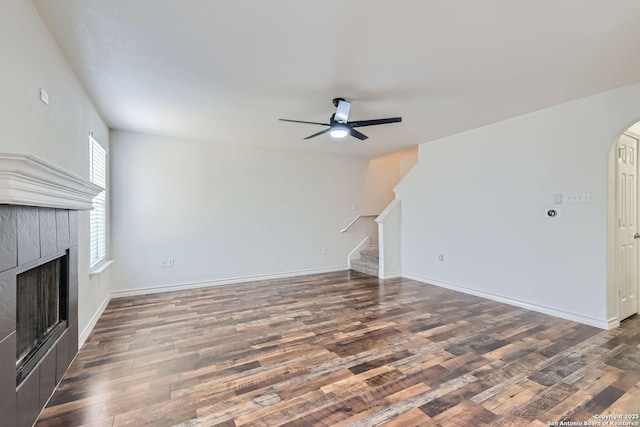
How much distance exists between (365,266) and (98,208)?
446 cm

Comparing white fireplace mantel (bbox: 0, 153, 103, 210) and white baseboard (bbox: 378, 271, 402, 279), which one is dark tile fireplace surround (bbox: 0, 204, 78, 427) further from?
white baseboard (bbox: 378, 271, 402, 279)

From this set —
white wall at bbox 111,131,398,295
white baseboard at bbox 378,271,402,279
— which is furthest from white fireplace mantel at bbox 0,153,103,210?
white baseboard at bbox 378,271,402,279

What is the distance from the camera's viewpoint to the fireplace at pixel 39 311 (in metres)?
1.71

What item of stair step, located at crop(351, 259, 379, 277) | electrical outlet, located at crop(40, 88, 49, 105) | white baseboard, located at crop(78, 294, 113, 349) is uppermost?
electrical outlet, located at crop(40, 88, 49, 105)

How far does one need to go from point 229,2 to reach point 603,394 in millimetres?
3472

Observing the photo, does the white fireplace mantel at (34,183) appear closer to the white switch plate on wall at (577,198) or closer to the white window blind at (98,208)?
the white window blind at (98,208)

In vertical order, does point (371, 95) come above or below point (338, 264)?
above

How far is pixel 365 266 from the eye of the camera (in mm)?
5973

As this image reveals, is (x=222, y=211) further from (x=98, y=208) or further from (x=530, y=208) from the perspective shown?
(x=530, y=208)

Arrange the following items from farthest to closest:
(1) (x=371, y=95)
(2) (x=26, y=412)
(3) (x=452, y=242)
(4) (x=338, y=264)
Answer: (4) (x=338, y=264) < (3) (x=452, y=242) < (1) (x=371, y=95) < (2) (x=26, y=412)

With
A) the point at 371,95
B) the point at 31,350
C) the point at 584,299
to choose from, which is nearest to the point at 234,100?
the point at 371,95

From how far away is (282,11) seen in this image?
1.83 m

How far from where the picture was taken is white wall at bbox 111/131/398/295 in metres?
4.51

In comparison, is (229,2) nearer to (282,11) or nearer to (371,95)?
(282,11)
